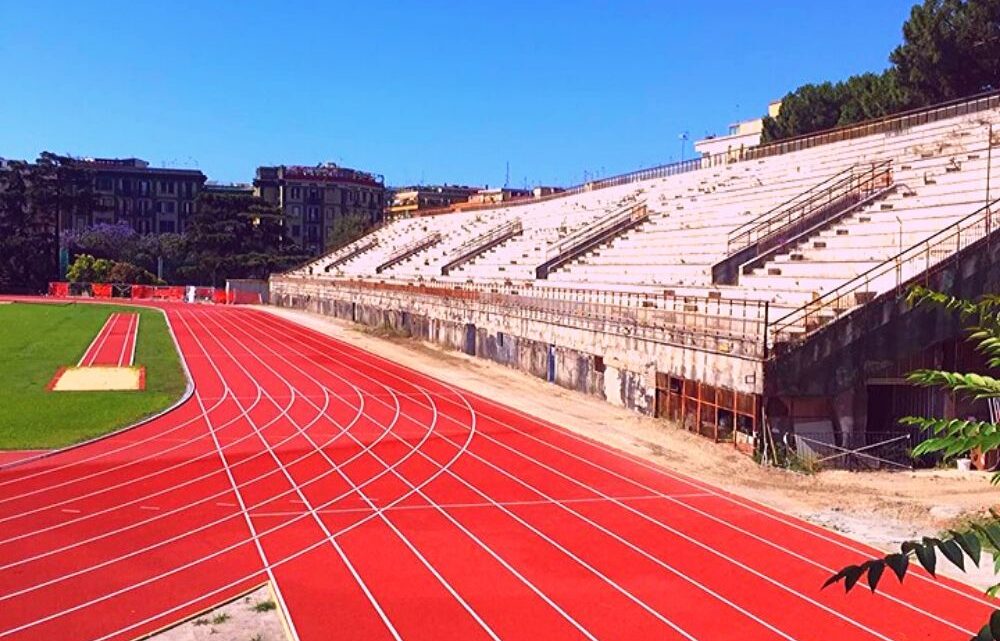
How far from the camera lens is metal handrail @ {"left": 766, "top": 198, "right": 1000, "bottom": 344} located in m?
17.4

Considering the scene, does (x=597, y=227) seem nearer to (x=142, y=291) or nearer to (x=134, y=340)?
(x=134, y=340)

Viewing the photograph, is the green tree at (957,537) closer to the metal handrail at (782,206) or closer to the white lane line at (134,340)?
the metal handrail at (782,206)

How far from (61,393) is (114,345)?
13.5m

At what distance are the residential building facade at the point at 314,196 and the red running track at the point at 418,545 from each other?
88.7 metres

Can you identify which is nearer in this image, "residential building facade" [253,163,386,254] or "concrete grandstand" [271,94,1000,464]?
"concrete grandstand" [271,94,1000,464]

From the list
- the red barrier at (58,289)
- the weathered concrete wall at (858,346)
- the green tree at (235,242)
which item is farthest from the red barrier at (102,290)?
the weathered concrete wall at (858,346)

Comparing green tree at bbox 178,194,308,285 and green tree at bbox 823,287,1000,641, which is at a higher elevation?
green tree at bbox 178,194,308,285

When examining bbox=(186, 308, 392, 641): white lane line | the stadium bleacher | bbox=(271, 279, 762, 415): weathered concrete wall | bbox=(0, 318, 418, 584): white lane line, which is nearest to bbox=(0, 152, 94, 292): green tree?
the stadium bleacher

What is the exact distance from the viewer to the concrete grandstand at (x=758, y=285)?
1709 cm

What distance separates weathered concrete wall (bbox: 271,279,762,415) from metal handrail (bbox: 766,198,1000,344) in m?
1.32

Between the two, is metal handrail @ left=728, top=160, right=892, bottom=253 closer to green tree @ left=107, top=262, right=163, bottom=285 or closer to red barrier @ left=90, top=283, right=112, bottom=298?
red barrier @ left=90, top=283, right=112, bottom=298

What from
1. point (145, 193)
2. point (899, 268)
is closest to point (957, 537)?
point (899, 268)

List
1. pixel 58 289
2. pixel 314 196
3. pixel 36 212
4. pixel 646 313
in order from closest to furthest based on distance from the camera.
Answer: pixel 646 313
pixel 58 289
pixel 36 212
pixel 314 196

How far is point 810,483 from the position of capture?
15406 millimetres
